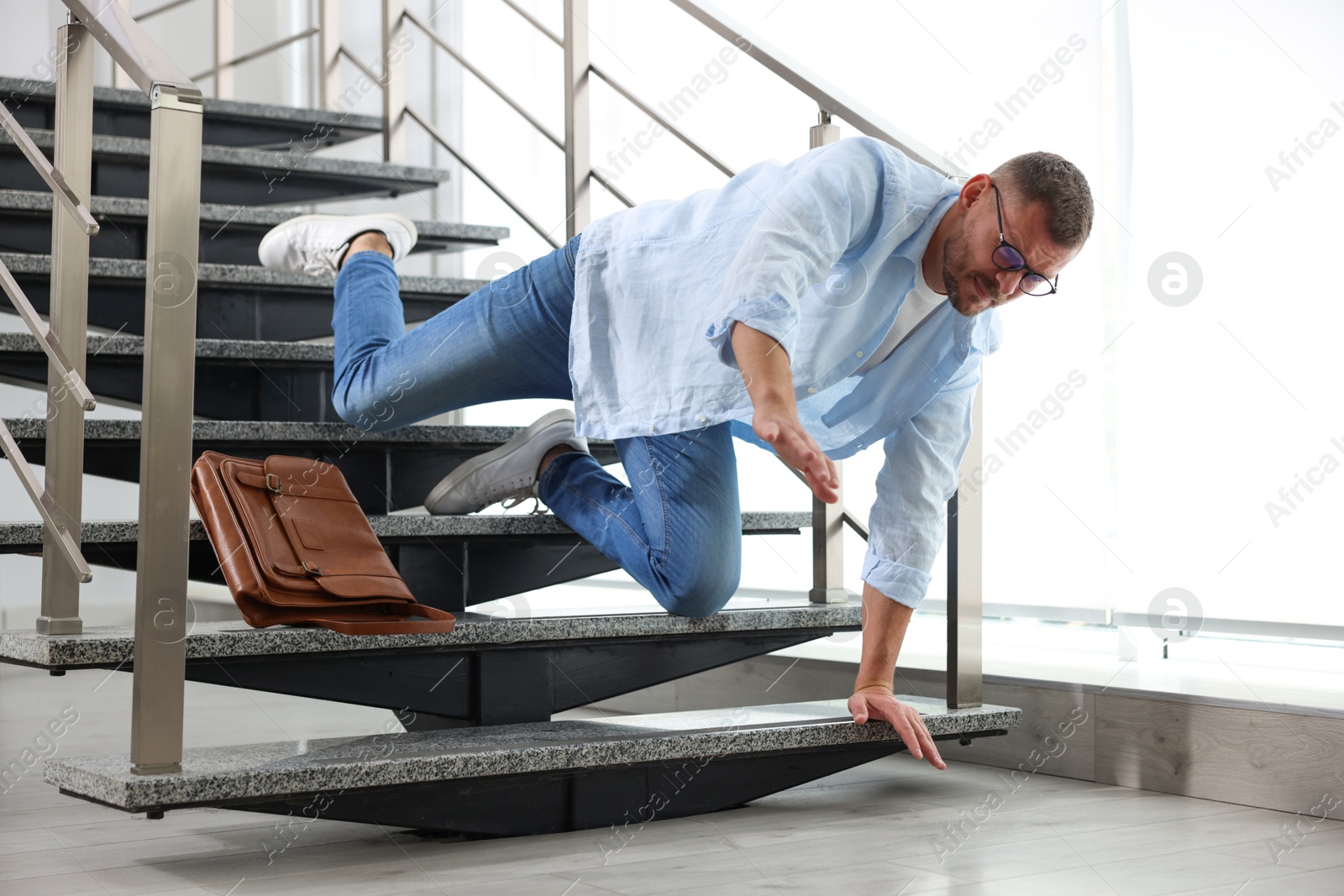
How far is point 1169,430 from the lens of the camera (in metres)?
2.39

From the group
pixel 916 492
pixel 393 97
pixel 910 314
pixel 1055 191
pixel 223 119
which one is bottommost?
pixel 916 492

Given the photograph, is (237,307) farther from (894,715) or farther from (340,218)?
(894,715)

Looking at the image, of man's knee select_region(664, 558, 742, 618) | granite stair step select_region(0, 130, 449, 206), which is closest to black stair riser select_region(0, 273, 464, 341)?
granite stair step select_region(0, 130, 449, 206)

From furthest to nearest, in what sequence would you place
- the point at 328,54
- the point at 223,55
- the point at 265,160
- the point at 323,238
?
the point at 223,55
the point at 328,54
the point at 265,160
the point at 323,238

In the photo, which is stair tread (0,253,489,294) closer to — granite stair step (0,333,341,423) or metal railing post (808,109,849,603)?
granite stair step (0,333,341,423)

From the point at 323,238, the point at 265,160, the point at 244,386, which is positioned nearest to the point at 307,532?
the point at 244,386

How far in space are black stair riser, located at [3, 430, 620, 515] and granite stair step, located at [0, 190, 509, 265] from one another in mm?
614

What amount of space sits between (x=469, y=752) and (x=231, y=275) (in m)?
1.11

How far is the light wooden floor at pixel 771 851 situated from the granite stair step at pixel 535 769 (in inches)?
1.6

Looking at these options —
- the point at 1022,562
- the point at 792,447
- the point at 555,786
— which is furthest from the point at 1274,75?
the point at 555,786

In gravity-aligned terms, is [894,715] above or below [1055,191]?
below

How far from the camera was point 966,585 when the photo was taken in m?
2.02

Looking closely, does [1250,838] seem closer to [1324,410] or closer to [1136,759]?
[1136,759]

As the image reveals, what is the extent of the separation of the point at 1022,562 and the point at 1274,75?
101 cm
